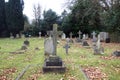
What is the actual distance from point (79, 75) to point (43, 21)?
4679 cm

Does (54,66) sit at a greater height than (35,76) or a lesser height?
greater

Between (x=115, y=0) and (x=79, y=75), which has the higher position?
(x=115, y=0)

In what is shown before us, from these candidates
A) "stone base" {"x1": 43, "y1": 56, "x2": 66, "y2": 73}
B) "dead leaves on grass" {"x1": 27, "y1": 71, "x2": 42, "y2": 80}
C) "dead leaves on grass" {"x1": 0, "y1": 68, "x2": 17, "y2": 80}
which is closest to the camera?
"dead leaves on grass" {"x1": 27, "y1": 71, "x2": 42, "y2": 80}

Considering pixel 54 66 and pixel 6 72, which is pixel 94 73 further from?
pixel 6 72

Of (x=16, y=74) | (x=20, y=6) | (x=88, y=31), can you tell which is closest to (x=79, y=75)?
(x=16, y=74)

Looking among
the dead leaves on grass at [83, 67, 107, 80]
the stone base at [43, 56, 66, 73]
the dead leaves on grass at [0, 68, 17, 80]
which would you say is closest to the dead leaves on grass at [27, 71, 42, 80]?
the stone base at [43, 56, 66, 73]

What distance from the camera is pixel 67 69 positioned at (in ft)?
38.0

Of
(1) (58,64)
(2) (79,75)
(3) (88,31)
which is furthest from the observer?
(3) (88,31)

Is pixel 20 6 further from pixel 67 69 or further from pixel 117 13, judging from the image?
pixel 67 69

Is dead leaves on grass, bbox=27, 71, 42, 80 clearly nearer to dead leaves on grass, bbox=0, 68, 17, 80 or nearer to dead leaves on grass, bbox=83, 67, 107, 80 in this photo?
dead leaves on grass, bbox=0, 68, 17, 80

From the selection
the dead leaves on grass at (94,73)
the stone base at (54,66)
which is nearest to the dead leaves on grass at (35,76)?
the stone base at (54,66)

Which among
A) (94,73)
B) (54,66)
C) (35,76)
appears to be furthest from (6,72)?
(94,73)

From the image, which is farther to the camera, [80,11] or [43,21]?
[43,21]

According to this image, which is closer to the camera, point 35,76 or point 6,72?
point 35,76
